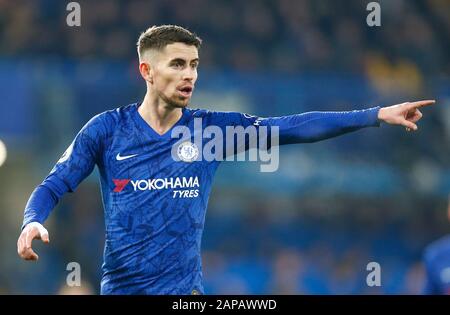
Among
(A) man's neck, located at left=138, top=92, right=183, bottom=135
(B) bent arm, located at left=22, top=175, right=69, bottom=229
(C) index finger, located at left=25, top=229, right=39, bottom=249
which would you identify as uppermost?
(A) man's neck, located at left=138, top=92, right=183, bottom=135

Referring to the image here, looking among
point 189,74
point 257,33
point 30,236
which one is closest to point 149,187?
point 189,74

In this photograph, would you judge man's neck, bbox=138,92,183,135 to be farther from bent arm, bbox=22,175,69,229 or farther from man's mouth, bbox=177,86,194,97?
bent arm, bbox=22,175,69,229

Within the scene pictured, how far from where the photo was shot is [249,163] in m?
15.9

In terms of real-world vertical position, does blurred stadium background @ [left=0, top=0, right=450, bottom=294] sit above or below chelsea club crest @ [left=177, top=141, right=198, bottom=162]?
above

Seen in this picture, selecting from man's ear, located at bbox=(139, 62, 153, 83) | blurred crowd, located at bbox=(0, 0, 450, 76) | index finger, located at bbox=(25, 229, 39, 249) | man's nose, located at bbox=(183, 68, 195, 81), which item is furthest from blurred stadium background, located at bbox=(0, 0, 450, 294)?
index finger, located at bbox=(25, 229, 39, 249)

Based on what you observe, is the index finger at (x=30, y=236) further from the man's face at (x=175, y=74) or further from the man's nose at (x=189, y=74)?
the man's nose at (x=189, y=74)

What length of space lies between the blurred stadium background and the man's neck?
20.8 ft

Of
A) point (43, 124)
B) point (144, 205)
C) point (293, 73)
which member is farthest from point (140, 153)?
point (293, 73)

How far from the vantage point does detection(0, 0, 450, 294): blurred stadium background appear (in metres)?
15.1

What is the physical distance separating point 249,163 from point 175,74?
8.28m

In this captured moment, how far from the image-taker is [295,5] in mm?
19062

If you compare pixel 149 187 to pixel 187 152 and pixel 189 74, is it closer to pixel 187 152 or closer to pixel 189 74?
pixel 187 152

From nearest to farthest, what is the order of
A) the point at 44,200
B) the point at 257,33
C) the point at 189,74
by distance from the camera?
the point at 44,200 → the point at 189,74 → the point at 257,33

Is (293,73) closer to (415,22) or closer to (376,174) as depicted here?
(376,174)
